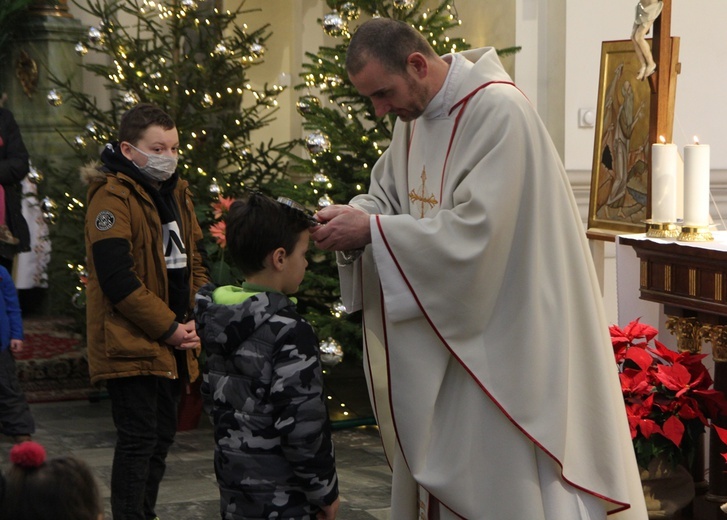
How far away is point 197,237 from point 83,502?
2.69 m

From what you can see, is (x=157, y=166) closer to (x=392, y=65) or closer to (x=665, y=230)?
(x=392, y=65)

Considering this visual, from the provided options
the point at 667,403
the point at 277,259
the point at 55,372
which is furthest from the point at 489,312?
the point at 55,372

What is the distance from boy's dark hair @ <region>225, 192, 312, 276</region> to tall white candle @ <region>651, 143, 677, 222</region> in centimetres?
208

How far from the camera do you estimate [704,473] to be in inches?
183

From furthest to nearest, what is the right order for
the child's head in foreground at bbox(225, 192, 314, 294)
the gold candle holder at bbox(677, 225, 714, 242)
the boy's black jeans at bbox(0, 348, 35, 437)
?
the boy's black jeans at bbox(0, 348, 35, 437) < the gold candle holder at bbox(677, 225, 714, 242) < the child's head in foreground at bbox(225, 192, 314, 294)

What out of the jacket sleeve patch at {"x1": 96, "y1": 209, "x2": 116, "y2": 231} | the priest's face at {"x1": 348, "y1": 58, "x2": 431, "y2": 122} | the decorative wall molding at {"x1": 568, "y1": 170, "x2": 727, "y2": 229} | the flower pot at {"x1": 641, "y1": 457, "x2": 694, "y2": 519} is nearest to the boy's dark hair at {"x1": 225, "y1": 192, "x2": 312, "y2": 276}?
the priest's face at {"x1": 348, "y1": 58, "x2": 431, "y2": 122}

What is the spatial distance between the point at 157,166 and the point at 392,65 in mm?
1267

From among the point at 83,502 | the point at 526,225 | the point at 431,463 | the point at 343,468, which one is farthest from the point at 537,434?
the point at 343,468

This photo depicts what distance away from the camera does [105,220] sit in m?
3.99

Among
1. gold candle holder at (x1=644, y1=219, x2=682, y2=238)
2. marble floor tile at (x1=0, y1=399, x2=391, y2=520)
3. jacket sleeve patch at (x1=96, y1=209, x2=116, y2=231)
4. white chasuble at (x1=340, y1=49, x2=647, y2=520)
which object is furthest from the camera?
marble floor tile at (x1=0, y1=399, x2=391, y2=520)

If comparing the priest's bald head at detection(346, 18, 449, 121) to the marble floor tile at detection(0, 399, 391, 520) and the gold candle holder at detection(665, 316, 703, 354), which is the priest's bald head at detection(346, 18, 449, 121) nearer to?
the gold candle holder at detection(665, 316, 703, 354)

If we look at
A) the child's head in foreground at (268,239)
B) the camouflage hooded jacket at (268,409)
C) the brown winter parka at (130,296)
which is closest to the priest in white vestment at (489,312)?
the child's head in foreground at (268,239)

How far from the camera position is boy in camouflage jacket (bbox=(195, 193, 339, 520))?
9.30ft

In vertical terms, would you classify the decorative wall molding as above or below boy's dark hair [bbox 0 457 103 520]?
above
